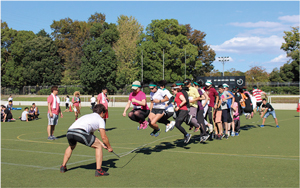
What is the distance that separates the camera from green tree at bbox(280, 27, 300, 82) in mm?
65188

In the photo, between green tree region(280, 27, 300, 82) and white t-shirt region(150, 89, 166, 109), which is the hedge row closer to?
green tree region(280, 27, 300, 82)

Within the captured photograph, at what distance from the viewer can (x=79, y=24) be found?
87375 millimetres

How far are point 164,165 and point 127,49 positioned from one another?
66.5 m

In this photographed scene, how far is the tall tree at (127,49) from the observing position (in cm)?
7051

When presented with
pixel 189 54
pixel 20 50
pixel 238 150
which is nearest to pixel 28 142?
pixel 238 150

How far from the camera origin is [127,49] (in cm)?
7331

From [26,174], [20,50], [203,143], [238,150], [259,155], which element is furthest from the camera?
[20,50]

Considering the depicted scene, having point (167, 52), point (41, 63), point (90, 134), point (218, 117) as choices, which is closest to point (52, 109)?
point (90, 134)

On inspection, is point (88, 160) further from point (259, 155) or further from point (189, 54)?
point (189, 54)

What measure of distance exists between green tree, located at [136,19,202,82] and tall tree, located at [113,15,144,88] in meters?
4.75

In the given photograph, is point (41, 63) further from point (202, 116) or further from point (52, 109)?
point (202, 116)

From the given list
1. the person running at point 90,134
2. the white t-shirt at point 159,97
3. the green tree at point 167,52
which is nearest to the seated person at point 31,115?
the white t-shirt at point 159,97

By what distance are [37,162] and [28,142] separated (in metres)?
4.22

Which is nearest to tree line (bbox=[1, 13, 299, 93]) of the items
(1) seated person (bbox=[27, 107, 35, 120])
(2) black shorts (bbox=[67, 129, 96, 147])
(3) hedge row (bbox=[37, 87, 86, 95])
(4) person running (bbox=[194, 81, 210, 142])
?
(3) hedge row (bbox=[37, 87, 86, 95])
